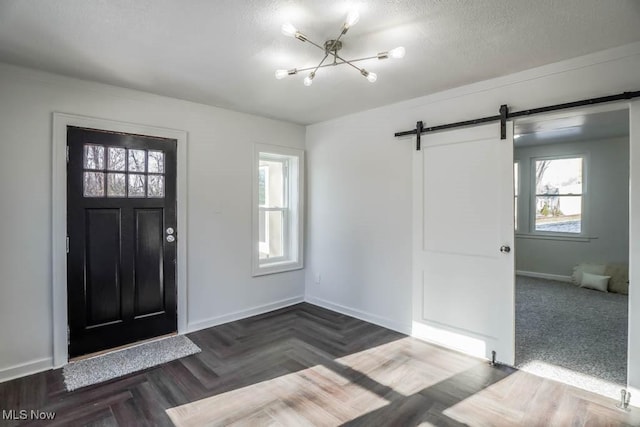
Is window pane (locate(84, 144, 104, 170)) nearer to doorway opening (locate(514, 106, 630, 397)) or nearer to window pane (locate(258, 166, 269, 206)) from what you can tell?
window pane (locate(258, 166, 269, 206))

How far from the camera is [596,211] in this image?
18.4 feet

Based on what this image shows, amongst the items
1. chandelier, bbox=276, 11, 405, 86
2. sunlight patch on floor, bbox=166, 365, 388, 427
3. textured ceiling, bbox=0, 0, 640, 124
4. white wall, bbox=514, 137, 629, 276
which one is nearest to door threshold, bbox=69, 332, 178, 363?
sunlight patch on floor, bbox=166, 365, 388, 427

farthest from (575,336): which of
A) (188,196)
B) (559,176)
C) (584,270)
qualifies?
(188,196)

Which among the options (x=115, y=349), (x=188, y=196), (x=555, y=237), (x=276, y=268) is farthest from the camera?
(x=555, y=237)

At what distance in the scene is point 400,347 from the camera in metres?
3.19

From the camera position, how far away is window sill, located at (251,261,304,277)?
4156 millimetres

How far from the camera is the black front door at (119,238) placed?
9.50 ft

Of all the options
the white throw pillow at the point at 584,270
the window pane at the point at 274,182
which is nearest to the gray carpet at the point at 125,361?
the window pane at the point at 274,182

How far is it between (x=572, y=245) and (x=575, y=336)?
3161 millimetres

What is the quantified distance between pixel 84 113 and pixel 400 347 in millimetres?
3595

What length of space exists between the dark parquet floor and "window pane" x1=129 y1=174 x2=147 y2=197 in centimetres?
160

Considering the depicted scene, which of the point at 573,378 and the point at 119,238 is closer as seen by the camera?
the point at 573,378

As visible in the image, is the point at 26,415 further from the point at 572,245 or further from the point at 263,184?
the point at 572,245

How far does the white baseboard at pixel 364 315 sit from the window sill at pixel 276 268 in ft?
1.66
